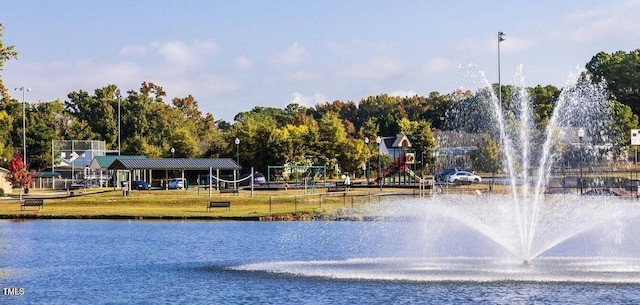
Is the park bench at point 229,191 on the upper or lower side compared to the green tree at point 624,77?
lower

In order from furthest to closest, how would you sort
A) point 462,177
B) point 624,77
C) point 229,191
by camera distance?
1. point 624,77
2. point 462,177
3. point 229,191

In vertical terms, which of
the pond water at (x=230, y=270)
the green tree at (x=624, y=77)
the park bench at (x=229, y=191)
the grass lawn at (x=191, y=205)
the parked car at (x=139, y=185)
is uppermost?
the green tree at (x=624, y=77)

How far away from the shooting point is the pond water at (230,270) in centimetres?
2839

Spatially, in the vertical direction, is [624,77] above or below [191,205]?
above

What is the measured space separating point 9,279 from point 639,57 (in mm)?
125496

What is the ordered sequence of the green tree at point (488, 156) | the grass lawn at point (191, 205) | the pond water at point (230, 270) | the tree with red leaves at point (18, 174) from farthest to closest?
the green tree at point (488, 156) < the tree with red leaves at point (18, 174) < the grass lawn at point (191, 205) < the pond water at point (230, 270)

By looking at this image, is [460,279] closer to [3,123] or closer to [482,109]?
[482,109]

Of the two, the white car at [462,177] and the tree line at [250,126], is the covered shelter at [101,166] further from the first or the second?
the white car at [462,177]

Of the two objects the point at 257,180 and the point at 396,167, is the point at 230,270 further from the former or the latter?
the point at 257,180

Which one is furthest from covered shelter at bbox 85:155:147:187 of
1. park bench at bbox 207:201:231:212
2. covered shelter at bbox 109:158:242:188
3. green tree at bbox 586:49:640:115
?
green tree at bbox 586:49:640:115

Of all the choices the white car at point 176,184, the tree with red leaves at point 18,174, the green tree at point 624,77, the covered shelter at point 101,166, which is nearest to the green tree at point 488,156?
the green tree at point 624,77

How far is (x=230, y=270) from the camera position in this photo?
116ft

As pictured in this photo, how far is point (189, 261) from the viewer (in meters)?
39.3

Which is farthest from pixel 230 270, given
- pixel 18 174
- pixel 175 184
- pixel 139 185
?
pixel 175 184
